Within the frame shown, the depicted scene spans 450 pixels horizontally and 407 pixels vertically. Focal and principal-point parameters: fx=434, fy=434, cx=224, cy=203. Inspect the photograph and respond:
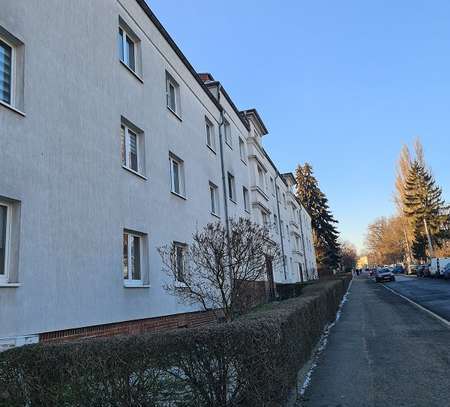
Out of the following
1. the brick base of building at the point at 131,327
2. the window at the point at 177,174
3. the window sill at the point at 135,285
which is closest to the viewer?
the brick base of building at the point at 131,327

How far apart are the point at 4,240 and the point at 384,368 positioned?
656cm

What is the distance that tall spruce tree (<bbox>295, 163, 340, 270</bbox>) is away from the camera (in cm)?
6109

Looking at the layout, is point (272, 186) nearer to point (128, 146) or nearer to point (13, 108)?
point (128, 146)

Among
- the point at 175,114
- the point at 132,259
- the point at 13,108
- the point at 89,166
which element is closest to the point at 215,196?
the point at 175,114

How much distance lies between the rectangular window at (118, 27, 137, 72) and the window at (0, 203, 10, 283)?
18.9 ft

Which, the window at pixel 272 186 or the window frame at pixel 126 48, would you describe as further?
the window at pixel 272 186

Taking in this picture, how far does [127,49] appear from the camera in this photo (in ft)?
38.4

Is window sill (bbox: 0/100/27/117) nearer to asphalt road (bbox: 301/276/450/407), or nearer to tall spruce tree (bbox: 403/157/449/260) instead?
asphalt road (bbox: 301/276/450/407)

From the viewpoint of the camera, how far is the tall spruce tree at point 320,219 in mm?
61094

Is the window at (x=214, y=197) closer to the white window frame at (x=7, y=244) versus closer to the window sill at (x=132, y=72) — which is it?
the window sill at (x=132, y=72)

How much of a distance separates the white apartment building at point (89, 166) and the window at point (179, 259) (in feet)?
1.19

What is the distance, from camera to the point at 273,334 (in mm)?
4949

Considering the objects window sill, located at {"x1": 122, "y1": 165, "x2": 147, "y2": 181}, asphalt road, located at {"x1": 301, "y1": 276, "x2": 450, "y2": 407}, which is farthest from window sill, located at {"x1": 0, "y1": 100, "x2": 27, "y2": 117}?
asphalt road, located at {"x1": 301, "y1": 276, "x2": 450, "y2": 407}

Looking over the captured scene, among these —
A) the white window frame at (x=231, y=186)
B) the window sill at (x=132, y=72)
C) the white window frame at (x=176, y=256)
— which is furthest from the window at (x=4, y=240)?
the white window frame at (x=231, y=186)
